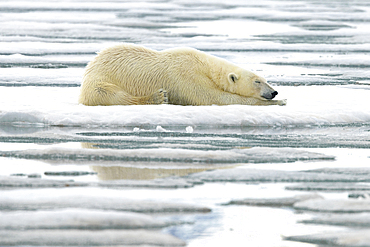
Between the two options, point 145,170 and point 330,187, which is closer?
point 330,187

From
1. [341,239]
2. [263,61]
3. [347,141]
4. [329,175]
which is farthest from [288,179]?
[263,61]

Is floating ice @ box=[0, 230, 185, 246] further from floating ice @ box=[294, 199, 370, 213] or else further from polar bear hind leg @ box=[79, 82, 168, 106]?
polar bear hind leg @ box=[79, 82, 168, 106]

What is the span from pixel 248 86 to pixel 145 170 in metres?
3.18

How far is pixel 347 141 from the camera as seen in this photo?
5816 mm

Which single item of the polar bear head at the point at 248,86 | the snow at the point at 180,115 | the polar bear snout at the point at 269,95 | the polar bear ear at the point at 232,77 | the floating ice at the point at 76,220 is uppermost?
the polar bear ear at the point at 232,77

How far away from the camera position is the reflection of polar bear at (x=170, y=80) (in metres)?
7.34

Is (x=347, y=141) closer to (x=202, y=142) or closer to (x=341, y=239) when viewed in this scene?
(x=202, y=142)

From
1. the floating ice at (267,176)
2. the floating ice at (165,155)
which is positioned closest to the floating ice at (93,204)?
the floating ice at (267,176)

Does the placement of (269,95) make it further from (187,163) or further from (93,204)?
(93,204)

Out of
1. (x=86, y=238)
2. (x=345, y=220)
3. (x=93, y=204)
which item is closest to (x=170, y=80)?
(x=93, y=204)

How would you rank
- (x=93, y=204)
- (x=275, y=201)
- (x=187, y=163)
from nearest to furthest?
1. (x=93, y=204)
2. (x=275, y=201)
3. (x=187, y=163)

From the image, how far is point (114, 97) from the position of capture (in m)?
7.22

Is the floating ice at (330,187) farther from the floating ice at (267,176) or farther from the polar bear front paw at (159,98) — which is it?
the polar bear front paw at (159,98)

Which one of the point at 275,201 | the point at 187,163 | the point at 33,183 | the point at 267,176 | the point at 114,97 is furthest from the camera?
the point at 114,97
